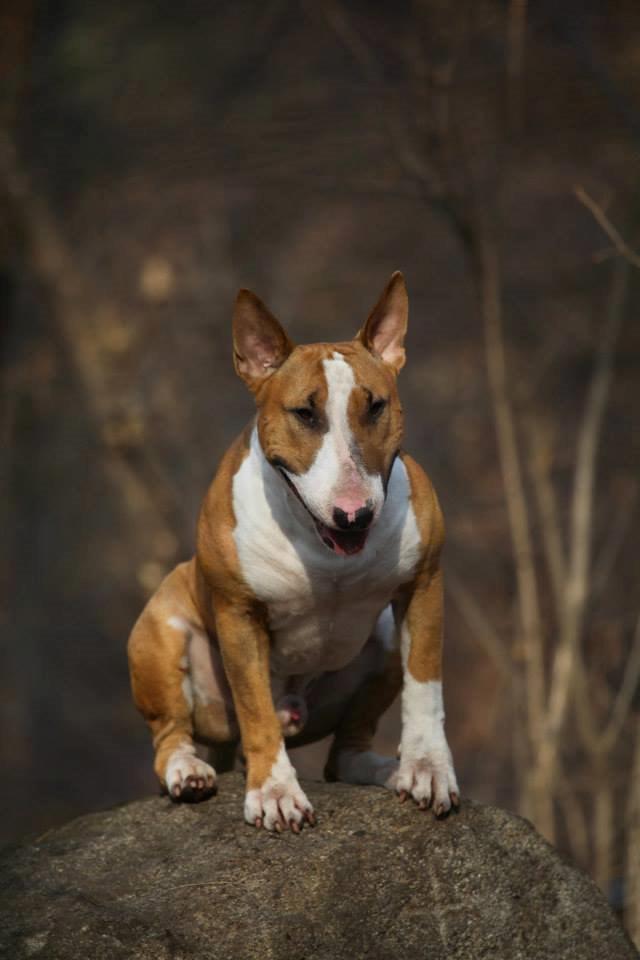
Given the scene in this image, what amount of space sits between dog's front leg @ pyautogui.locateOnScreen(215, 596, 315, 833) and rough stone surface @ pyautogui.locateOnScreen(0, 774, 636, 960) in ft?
0.33

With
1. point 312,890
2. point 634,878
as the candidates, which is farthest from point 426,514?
point 634,878

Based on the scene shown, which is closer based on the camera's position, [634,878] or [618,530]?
[634,878]

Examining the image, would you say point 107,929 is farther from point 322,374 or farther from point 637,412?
point 637,412

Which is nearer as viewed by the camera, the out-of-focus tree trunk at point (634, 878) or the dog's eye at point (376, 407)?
the dog's eye at point (376, 407)

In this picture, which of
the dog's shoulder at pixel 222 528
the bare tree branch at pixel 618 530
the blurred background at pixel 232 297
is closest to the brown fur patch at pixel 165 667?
the dog's shoulder at pixel 222 528

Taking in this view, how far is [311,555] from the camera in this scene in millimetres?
4555

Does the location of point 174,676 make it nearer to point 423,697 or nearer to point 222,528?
point 222,528

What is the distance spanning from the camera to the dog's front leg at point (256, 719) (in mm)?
4531

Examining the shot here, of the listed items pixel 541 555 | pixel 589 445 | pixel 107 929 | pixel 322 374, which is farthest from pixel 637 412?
pixel 107 929

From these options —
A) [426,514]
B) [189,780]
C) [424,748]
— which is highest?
[426,514]

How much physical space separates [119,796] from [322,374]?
29.1 ft

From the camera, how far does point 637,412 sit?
11.5m

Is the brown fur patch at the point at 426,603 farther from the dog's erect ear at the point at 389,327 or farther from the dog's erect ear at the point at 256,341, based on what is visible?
the dog's erect ear at the point at 256,341

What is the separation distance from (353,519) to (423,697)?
891 mm
